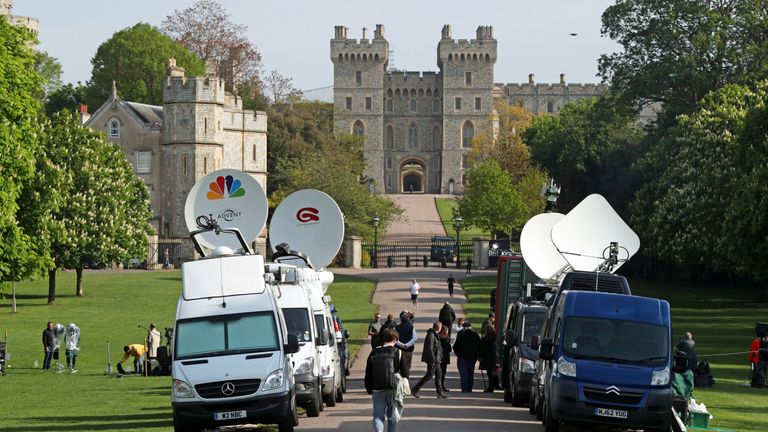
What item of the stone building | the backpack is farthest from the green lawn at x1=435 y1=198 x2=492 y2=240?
the backpack

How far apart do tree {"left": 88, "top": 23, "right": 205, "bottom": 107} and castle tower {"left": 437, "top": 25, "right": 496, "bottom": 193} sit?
54379mm

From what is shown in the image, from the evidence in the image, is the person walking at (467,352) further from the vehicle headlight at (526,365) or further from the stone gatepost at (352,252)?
the stone gatepost at (352,252)

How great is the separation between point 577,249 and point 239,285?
9032 millimetres

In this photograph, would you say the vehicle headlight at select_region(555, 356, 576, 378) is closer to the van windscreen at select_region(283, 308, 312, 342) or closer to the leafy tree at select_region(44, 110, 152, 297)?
the van windscreen at select_region(283, 308, 312, 342)

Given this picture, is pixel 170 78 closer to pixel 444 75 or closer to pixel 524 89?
pixel 444 75

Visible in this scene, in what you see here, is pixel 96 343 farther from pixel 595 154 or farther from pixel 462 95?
pixel 462 95

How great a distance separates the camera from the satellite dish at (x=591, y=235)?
2777cm

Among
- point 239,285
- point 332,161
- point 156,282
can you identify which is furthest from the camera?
point 332,161

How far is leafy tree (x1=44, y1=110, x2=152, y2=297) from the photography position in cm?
6494

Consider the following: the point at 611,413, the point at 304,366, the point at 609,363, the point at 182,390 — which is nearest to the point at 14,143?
the point at 304,366

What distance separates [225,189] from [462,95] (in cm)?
13685

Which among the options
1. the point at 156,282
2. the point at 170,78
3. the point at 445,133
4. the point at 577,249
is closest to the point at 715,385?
the point at 577,249

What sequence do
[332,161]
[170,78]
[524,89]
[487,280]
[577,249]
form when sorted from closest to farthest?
[577,249]
[487,280]
[170,78]
[332,161]
[524,89]

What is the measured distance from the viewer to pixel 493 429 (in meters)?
22.0
